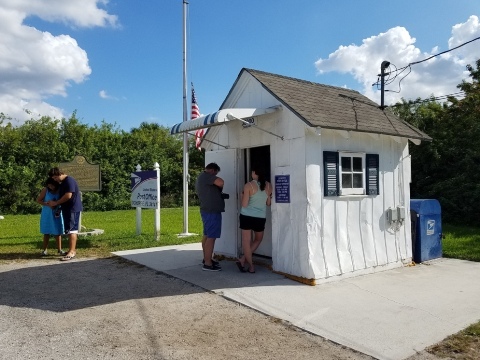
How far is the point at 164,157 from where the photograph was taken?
993 inches

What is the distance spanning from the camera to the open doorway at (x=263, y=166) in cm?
774

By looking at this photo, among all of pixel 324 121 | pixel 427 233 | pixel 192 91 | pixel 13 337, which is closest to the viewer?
pixel 13 337

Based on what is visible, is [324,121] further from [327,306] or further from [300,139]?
[327,306]

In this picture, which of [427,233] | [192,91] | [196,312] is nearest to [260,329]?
[196,312]

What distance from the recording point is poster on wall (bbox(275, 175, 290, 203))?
6516 millimetres

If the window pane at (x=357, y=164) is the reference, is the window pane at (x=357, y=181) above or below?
below

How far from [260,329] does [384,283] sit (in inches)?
107

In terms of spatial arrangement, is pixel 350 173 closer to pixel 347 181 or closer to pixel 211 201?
pixel 347 181

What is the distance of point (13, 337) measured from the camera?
4.27 metres

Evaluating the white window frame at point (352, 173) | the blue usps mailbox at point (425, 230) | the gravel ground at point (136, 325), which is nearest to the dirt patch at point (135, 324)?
the gravel ground at point (136, 325)

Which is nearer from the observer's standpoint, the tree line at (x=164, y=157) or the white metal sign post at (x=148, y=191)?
the white metal sign post at (x=148, y=191)

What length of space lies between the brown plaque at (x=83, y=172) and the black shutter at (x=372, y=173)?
7.39 meters

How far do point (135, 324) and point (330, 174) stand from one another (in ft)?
11.8

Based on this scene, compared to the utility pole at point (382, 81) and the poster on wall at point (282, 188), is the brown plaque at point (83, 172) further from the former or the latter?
the utility pole at point (382, 81)
